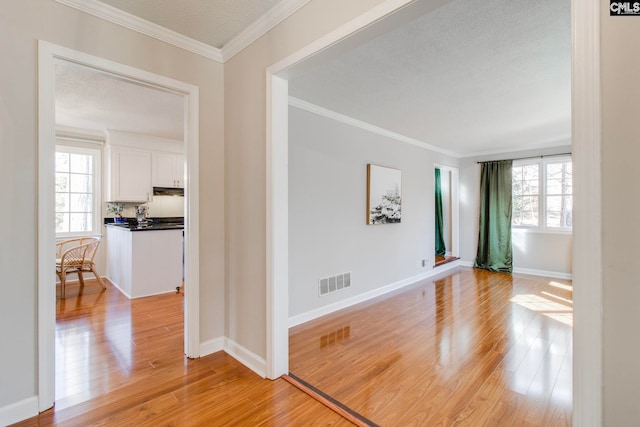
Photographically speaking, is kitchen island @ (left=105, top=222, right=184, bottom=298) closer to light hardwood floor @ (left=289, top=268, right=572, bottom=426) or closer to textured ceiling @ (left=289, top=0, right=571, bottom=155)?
light hardwood floor @ (left=289, top=268, right=572, bottom=426)

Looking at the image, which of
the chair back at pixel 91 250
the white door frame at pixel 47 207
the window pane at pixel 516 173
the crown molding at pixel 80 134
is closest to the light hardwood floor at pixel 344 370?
the white door frame at pixel 47 207

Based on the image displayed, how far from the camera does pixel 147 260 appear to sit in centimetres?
425

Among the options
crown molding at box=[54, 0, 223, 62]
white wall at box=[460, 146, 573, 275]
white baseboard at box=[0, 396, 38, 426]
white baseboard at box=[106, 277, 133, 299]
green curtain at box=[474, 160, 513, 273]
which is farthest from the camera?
green curtain at box=[474, 160, 513, 273]

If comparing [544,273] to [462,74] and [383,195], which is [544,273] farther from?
[462,74]

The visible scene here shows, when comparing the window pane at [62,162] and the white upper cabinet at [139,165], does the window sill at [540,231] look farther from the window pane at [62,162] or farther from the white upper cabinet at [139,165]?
the window pane at [62,162]

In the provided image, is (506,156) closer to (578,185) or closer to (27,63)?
(578,185)

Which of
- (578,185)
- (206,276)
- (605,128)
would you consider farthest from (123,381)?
(605,128)

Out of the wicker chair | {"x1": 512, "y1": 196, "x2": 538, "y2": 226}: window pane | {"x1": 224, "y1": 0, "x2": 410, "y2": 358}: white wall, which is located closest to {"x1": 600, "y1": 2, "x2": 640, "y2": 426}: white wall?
{"x1": 224, "y1": 0, "x2": 410, "y2": 358}: white wall

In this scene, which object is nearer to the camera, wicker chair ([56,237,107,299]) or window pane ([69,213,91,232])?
wicker chair ([56,237,107,299])

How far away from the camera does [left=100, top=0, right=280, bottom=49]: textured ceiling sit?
6.32ft

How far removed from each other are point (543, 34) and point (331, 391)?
2.90 meters

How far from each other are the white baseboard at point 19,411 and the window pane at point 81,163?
14.8 feet

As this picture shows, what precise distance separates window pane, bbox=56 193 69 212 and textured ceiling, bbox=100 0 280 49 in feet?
14.2

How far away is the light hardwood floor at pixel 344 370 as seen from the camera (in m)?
1.78
